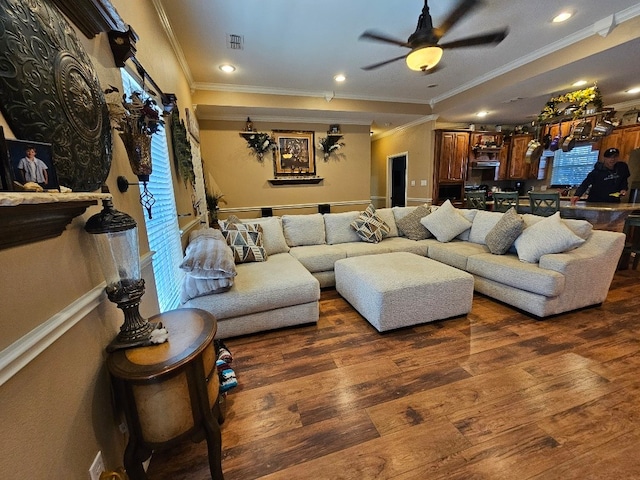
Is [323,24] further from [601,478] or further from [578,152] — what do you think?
[578,152]

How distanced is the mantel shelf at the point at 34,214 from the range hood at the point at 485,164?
7.19m

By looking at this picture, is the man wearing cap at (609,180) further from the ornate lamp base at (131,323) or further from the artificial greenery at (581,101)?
the ornate lamp base at (131,323)

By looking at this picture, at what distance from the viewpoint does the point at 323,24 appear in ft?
8.72

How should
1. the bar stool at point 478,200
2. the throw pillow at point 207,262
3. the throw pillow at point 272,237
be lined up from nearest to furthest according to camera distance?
the throw pillow at point 207,262
the throw pillow at point 272,237
the bar stool at point 478,200

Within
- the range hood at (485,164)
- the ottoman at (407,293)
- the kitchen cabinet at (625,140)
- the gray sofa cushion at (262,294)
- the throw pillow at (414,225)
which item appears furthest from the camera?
the range hood at (485,164)

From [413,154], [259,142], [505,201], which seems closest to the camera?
[505,201]

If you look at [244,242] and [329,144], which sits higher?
[329,144]

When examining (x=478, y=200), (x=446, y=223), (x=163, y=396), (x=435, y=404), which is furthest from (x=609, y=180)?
(x=163, y=396)

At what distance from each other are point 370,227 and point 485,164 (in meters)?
4.71

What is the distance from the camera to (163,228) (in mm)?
2041

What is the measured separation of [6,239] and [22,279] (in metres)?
0.13

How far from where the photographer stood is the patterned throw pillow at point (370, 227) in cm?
363

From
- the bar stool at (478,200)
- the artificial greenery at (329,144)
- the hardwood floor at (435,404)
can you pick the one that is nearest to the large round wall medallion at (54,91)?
the hardwood floor at (435,404)

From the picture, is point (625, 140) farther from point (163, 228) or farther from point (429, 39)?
point (163, 228)
